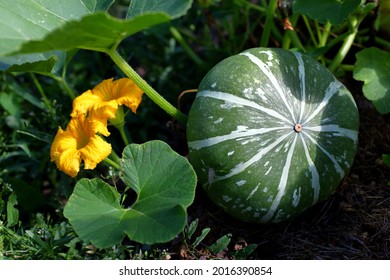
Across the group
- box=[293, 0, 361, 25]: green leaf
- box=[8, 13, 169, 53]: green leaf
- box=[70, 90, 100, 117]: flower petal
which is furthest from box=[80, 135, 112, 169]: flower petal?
box=[293, 0, 361, 25]: green leaf

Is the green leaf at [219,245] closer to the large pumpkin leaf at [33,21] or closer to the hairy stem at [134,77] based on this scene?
the hairy stem at [134,77]

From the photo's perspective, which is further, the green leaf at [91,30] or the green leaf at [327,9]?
the green leaf at [327,9]

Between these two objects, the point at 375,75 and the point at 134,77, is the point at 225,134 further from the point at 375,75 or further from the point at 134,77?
the point at 375,75

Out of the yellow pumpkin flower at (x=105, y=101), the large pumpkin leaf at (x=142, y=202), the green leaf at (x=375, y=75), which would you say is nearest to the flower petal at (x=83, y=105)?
the yellow pumpkin flower at (x=105, y=101)

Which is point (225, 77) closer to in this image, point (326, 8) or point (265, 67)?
point (265, 67)

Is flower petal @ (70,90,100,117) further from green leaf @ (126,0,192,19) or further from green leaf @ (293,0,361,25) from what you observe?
green leaf @ (293,0,361,25)

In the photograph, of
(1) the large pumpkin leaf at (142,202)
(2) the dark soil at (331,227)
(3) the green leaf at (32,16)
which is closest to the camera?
(1) the large pumpkin leaf at (142,202)
